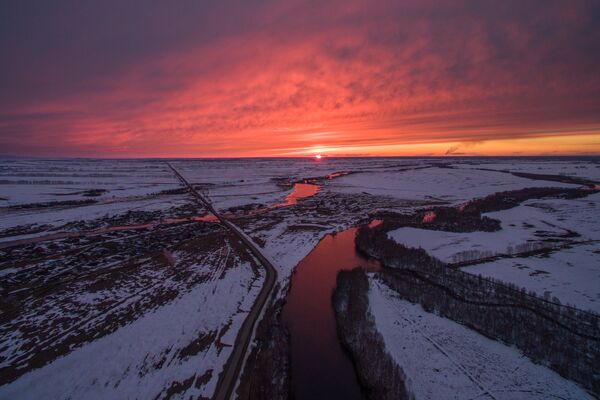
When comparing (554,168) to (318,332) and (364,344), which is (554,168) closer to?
(364,344)

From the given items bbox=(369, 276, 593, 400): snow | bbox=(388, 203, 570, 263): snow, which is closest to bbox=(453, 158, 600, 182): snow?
bbox=(388, 203, 570, 263): snow

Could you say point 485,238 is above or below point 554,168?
above

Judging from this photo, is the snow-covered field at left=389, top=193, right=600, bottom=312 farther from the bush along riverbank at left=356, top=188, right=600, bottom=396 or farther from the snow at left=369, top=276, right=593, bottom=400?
the snow at left=369, top=276, right=593, bottom=400

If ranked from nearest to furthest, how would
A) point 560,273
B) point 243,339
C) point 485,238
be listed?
point 243,339
point 560,273
point 485,238

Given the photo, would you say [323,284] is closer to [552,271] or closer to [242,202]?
[552,271]

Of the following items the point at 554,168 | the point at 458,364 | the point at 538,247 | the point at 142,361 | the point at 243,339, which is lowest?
the point at 554,168

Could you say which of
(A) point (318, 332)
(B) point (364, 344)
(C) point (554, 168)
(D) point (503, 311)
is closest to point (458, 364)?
(B) point (364, 344)

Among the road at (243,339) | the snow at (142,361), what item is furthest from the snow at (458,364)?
the snow at (142,361)
